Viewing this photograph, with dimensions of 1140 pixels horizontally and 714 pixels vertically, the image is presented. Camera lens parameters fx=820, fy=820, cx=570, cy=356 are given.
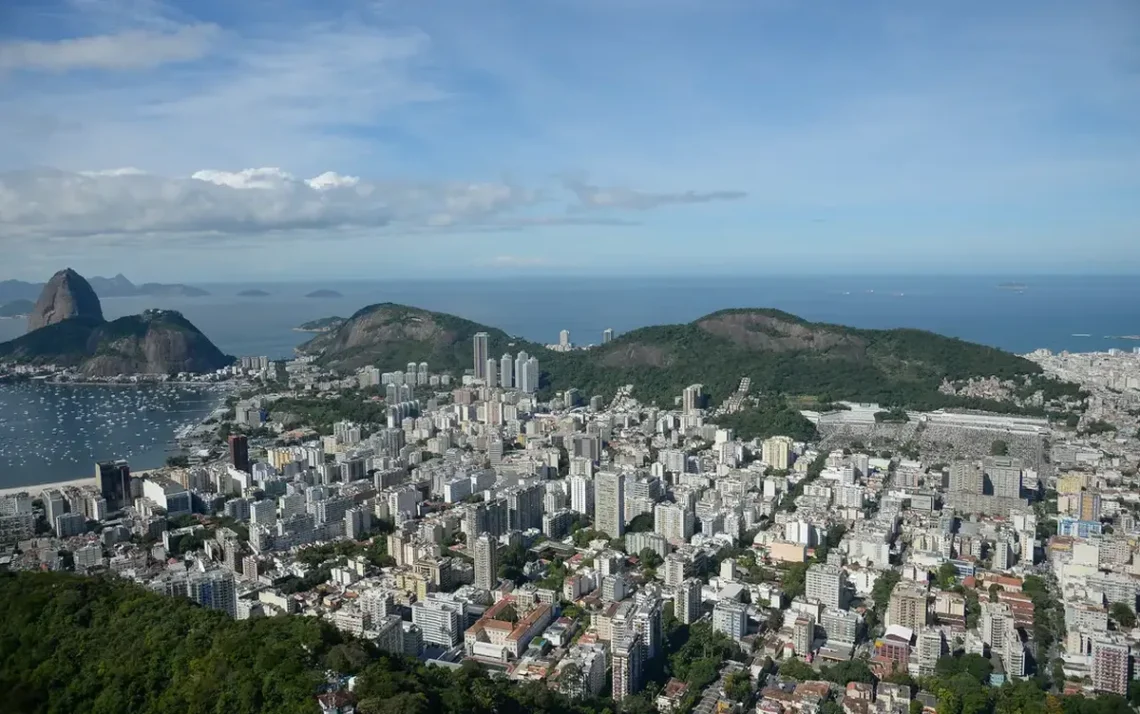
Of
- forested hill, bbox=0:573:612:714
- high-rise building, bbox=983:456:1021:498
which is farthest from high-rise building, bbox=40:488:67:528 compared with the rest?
high-rise building, bbox=983:456:1021:498

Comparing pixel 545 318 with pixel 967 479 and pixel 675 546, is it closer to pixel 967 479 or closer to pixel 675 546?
pixel 967 479

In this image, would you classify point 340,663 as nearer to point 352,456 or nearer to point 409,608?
point 409,608

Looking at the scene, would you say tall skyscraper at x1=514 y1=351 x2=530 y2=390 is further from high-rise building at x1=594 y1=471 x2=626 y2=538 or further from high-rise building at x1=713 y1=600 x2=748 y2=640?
high-rise building at x1=713 y1=600 x2=748 y2=640

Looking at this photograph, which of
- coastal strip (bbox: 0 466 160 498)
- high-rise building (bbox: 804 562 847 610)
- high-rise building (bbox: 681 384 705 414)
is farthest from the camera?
high-rise building (bbox: 681 384 705 414)

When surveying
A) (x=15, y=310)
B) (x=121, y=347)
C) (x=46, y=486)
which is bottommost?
(x=46, y=486)

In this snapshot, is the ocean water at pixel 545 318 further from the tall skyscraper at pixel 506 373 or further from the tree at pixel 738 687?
the tree at pixel 738 687

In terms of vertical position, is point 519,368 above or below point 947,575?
above

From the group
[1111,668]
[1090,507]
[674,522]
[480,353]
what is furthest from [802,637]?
[480,353]
